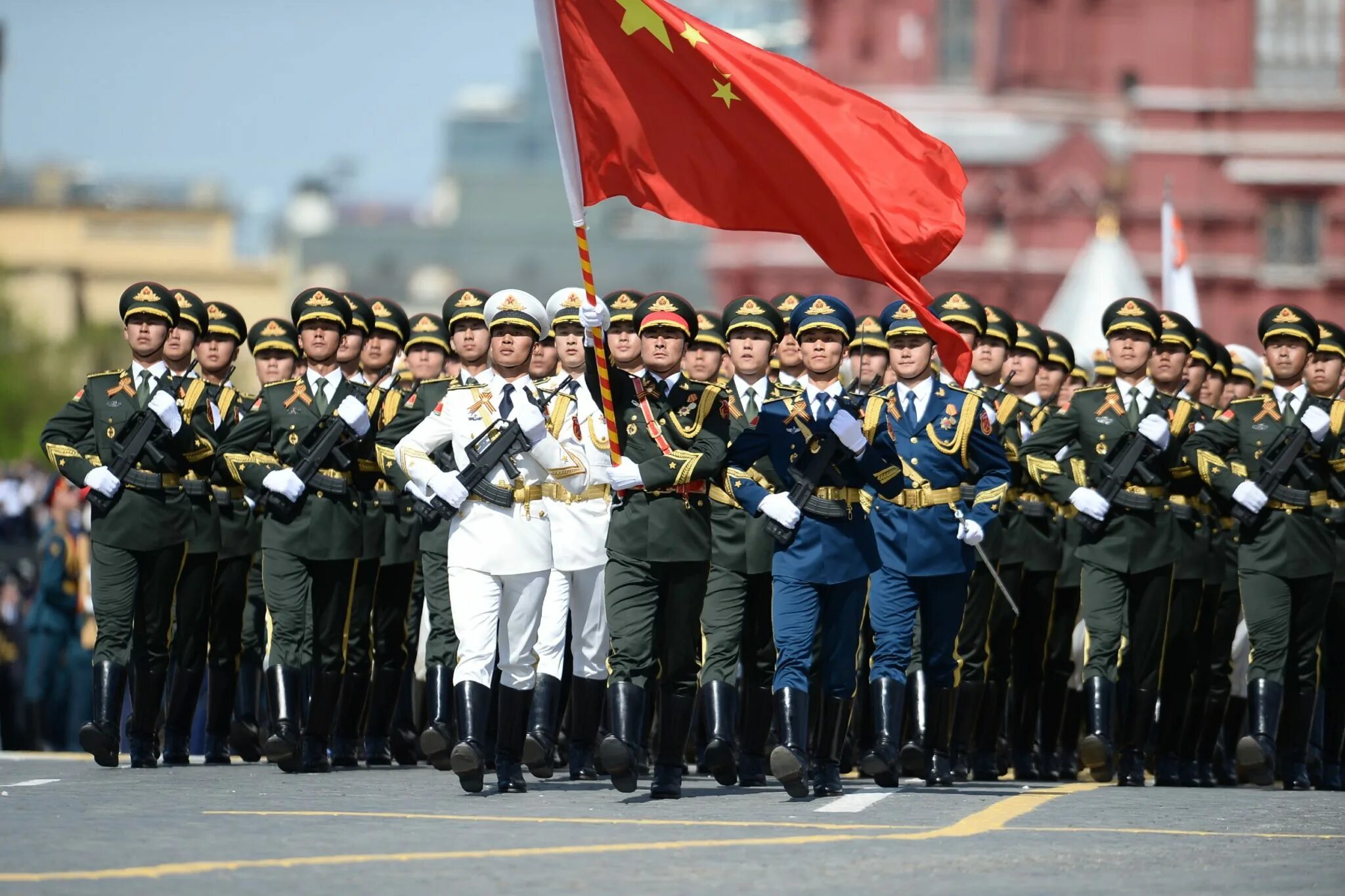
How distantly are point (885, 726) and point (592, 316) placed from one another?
2250mm

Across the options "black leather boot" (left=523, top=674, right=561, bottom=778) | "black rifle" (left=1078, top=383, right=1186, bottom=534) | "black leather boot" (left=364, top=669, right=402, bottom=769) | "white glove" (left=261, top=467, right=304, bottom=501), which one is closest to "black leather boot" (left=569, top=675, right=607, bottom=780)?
"black leather boot" (left=523, top=674, right=561, bottom=778)

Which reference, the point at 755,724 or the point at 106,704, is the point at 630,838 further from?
the point at 106,704

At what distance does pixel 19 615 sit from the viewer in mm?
21172

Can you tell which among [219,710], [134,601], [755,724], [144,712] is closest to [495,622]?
[755,724]

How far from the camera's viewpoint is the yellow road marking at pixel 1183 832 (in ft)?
36.6

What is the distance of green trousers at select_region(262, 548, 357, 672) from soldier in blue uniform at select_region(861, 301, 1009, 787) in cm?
263

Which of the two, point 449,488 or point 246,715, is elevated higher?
point 449,488

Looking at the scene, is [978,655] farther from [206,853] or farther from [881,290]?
[881,290]

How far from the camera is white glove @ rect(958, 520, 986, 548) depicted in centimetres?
1282

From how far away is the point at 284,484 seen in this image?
44.7 feet

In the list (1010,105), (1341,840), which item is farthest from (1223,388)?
(1010,105)

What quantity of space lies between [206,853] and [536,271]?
102 m

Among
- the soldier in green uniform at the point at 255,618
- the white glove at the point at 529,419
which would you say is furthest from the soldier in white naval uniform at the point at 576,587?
the soldier in green uniform at the point at 255,618

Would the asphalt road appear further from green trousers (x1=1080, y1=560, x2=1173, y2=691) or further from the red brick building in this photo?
the red brick building
